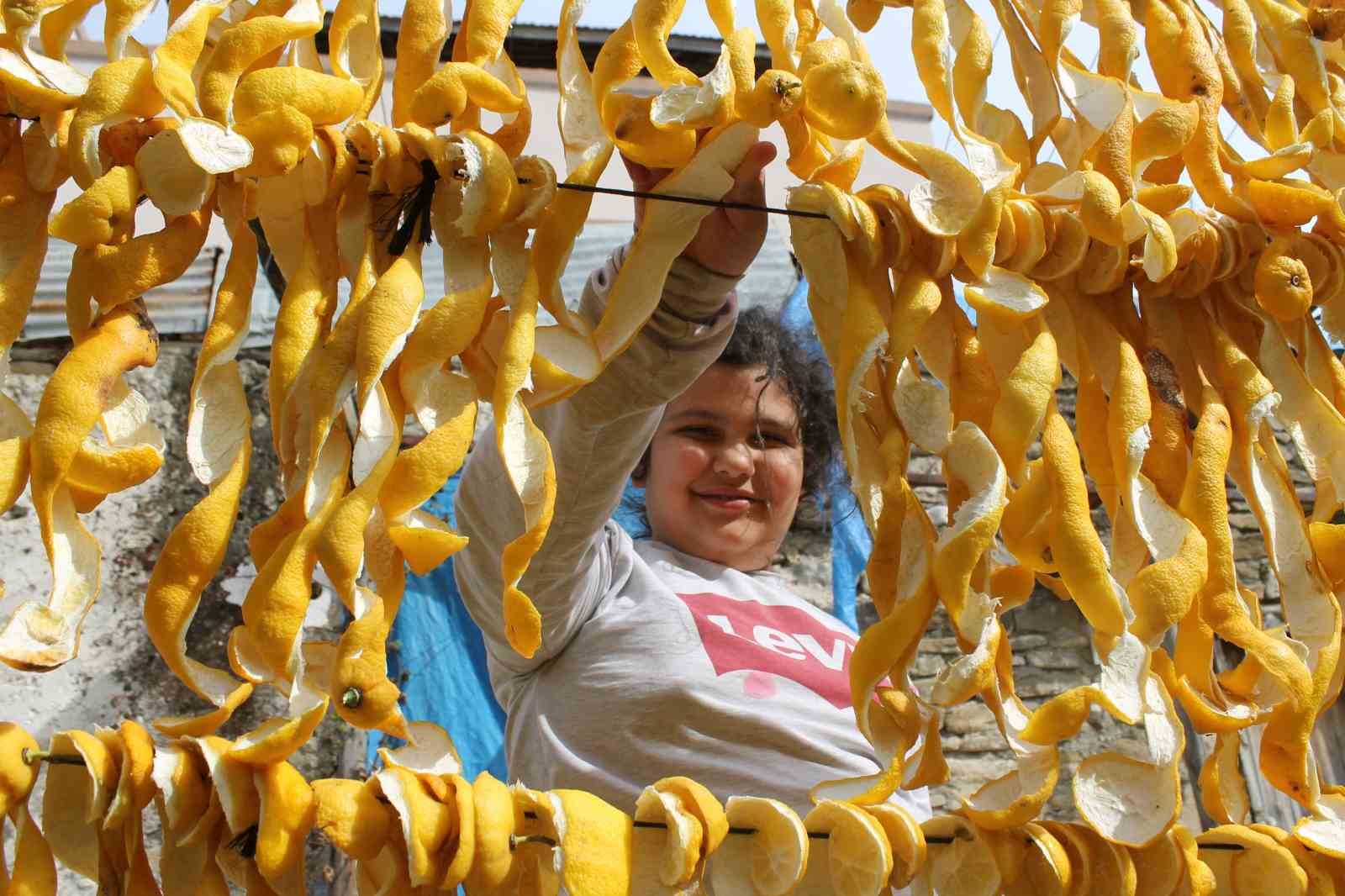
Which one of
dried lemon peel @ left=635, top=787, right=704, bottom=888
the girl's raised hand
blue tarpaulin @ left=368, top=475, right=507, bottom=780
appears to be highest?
the girl's raised hand

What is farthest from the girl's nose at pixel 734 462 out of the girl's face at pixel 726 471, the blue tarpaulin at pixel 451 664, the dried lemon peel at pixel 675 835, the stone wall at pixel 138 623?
the stone wall at pixel 138 623

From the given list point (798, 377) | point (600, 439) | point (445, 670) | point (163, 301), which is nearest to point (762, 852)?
point (600, 439)

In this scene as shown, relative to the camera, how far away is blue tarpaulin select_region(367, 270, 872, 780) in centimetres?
231

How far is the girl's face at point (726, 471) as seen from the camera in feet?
5.17

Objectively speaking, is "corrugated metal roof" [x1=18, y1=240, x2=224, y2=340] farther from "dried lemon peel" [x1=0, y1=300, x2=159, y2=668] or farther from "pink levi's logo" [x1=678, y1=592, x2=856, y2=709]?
"dried lemon peel" [x1=0, y1=300, x2=159, y2=668]

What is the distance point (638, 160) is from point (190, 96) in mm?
229

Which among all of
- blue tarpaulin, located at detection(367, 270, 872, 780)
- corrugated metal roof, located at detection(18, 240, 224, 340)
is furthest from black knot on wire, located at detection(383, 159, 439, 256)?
corrugated metal roof, located at detection(18, 240, 224, 340)

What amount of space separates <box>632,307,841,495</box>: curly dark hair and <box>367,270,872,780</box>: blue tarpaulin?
150mm

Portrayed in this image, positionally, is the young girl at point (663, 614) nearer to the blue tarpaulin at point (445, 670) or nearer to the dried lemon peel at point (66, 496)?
the dried lemon peel at point (66, 496)

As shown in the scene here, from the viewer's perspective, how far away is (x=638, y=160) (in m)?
0.71

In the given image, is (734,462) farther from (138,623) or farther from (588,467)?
(138,623)

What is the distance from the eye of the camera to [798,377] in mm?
1918

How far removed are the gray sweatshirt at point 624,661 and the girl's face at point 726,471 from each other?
18 centimetres

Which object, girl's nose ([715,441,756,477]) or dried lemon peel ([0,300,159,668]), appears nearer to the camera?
dried lemon peel ([0,300,159,668])
